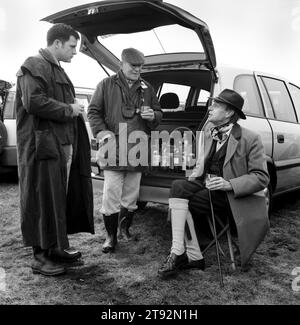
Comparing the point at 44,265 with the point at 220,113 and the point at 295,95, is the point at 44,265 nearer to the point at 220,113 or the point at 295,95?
the point at 220,113

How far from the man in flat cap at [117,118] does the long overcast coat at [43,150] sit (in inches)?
22.7

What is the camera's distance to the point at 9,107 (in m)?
7.29

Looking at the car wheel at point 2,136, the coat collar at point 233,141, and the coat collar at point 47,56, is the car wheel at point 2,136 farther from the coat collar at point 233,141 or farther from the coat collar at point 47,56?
the coat collar at point 233,141

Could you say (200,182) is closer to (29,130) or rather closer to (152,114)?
(152,114)

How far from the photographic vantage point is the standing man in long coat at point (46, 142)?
3023mm

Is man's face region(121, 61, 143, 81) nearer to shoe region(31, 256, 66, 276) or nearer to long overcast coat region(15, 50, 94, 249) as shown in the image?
long overcast coat region(15, 50, 94, 249)

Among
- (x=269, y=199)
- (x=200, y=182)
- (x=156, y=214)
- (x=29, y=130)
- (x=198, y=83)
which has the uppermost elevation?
(x=198, y=83)

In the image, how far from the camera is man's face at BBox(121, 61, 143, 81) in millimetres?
3740

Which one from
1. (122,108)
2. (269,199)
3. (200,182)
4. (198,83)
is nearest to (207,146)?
(200,182)

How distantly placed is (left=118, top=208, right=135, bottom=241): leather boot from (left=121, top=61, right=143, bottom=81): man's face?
133cm

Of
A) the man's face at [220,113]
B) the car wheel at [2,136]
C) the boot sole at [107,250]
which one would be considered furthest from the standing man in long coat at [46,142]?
the car wheel at [2,136]

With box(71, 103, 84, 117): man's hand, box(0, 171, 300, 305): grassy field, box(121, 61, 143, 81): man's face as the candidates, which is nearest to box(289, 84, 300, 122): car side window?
box(0, 171, 300, 305): grassy field

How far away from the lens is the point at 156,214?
5.14 m
